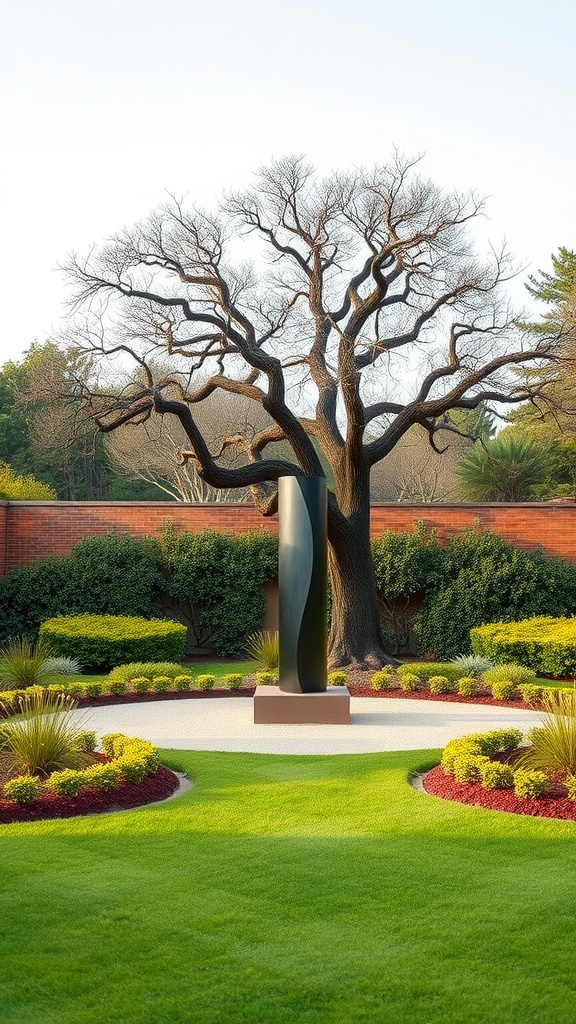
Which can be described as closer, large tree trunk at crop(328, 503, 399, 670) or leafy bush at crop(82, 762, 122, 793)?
leafy bush at crop(82, 762, 122, 793)

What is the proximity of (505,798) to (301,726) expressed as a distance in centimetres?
424

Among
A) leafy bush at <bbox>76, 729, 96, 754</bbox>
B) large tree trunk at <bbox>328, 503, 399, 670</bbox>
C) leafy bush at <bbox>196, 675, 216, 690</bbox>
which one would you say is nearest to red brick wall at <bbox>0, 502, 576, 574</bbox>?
large tree trunk at <bbox>328, 503, 399, 670</bbox>

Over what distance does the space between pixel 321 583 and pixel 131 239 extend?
23.0ft

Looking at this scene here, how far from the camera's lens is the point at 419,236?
13.8 meters

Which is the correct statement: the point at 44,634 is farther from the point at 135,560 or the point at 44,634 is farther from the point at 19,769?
the point at 19,769

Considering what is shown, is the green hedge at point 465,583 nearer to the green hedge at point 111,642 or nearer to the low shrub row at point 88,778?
the green hedge at point 111,642

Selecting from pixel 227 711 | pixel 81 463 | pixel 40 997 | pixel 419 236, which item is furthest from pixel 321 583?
pixel 81 463

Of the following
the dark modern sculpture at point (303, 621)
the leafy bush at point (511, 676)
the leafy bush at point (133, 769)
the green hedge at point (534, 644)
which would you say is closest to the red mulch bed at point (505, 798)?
the leafy bush at point (133, 769)

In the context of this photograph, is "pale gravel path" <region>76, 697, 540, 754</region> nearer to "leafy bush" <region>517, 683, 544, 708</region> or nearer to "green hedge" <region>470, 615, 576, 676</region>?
"leafy bush" <region>517, 683, 544, 708</region>

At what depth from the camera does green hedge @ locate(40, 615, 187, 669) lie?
1539 cm

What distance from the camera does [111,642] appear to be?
15.3 metres

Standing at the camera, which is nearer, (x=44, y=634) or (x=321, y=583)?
(x=321, y=583)

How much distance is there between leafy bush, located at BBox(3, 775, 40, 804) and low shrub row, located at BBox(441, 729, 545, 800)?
3.19 metres

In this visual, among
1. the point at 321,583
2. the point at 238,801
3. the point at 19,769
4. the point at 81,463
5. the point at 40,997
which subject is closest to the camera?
the point at 40,997
